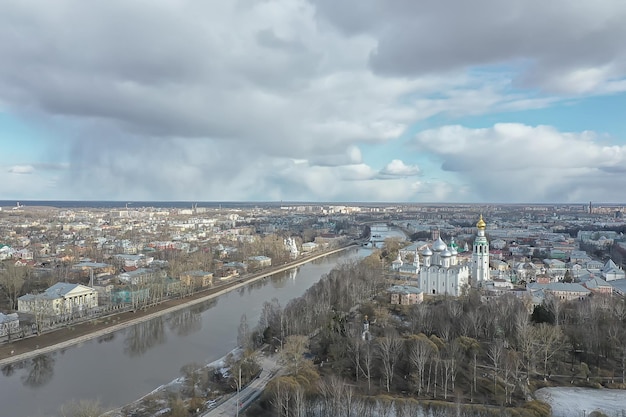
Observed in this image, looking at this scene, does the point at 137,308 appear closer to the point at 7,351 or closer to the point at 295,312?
the point at 7,351

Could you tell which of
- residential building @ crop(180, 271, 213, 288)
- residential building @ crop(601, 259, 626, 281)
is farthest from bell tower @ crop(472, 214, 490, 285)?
residential building @ crop(180, 271, 213, 288)

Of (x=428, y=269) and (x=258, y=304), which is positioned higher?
(x=428, y=269)

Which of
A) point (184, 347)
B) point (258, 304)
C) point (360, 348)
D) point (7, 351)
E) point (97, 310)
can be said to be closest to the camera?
point (360, 348)

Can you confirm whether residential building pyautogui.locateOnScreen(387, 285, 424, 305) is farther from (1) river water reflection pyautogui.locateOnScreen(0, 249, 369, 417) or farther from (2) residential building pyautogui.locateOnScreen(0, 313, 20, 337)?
(2) residential building pyautogui.locateOnScreen(0, 313, 20, 337)

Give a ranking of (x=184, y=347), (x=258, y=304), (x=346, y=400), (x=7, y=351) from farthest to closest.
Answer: (x=258, y=304) → (x=184, y=347) → (x=7, y=351) → (x=346, y=400)

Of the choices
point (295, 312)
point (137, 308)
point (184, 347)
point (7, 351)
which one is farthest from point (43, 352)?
point (295, 312)
